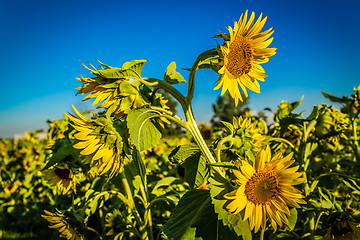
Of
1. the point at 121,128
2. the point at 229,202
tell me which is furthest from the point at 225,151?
the point at 121,128

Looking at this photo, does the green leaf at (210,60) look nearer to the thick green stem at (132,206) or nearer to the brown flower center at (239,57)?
the brown flower center at (239,57)

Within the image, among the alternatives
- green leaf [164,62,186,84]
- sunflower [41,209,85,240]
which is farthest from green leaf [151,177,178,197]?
green leaf [164,62,186,84]

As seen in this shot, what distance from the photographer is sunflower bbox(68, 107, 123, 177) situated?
1.11 metres

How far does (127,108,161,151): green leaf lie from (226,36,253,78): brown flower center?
1.13 feet

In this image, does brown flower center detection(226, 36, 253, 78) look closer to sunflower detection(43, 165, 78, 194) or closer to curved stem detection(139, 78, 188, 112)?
curved stem detection(139, 78, 188, 112)

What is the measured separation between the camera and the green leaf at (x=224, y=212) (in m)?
0.98

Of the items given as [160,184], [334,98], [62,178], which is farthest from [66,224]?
[334,98]

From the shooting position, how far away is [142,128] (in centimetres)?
101

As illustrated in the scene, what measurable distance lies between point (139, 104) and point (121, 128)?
0.49 feet

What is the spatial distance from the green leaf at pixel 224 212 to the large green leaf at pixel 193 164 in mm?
187

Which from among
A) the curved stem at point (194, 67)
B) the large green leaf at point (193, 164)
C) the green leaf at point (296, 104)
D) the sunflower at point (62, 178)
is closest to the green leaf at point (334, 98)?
the green leaf at point (296, 104)

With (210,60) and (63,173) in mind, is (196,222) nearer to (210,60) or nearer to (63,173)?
(210,60)

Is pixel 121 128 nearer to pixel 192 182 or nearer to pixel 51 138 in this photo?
pixel 192 182

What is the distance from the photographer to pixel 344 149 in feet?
9.87
